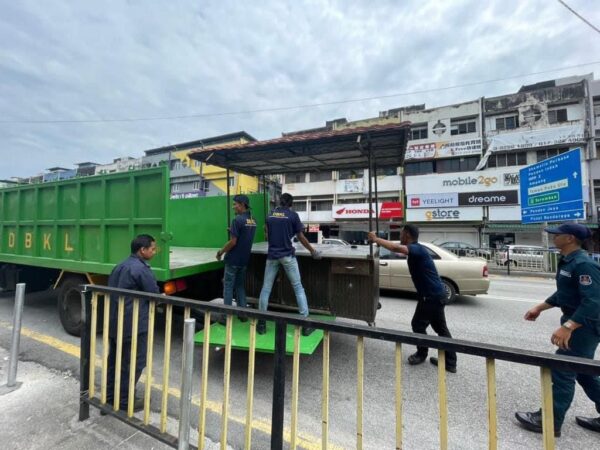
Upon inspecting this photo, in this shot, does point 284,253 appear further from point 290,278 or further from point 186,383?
point 186,383

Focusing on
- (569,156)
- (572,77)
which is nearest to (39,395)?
(569,156)

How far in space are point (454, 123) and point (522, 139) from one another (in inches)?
206

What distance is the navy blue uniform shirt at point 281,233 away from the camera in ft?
11.6

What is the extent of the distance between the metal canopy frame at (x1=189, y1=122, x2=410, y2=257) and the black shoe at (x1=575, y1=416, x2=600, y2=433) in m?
2.62

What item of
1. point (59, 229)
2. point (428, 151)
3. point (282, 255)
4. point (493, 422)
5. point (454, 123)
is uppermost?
point (454, 123)

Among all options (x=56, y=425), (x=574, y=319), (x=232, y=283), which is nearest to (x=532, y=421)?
(x=574, y=319)

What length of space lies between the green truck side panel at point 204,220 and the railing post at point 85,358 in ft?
10.4

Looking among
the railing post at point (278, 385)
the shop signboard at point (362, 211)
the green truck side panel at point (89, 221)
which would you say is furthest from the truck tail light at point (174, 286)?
the shop signboard at point (362, 211)

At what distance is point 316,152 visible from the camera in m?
4.19

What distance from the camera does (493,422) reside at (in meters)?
1.32

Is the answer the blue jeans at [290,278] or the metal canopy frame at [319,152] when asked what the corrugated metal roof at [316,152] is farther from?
the blue jeans at [290,278]

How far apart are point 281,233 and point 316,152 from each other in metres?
1.44

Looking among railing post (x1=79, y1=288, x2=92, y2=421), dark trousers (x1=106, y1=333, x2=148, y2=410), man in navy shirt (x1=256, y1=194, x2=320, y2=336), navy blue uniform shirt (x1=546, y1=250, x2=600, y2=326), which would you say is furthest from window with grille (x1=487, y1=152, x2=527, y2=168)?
railing post (x1=79, y1=288, x2=92, y2=421)

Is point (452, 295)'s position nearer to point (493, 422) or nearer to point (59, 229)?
point (493, 422)
